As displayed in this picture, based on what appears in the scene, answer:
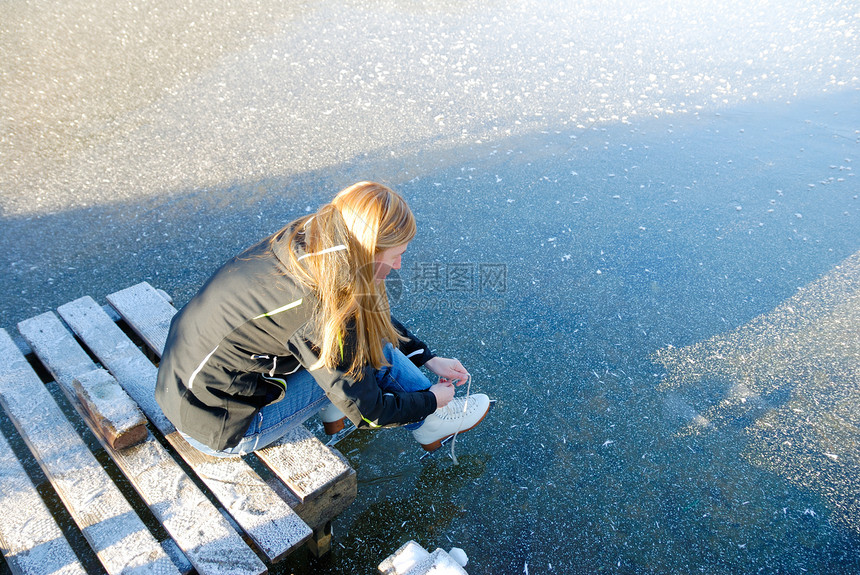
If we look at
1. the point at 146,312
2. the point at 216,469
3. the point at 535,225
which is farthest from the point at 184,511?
the point at 535,225

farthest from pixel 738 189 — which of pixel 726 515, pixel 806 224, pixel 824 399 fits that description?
pixel 726 515

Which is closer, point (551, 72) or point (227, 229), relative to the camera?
point (227, 229)

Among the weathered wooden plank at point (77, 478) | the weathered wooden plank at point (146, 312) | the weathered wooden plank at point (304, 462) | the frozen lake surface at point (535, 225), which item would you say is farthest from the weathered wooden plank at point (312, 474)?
the weathered wooden plank at point (146, 312)

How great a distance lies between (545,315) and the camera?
3357 millimetres

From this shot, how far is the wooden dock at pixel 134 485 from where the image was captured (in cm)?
176

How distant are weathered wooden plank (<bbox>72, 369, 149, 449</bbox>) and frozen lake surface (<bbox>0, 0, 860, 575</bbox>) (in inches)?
30.9

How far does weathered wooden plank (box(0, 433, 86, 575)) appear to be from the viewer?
1708mm

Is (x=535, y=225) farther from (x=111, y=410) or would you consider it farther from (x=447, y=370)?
(x=111, y=410)

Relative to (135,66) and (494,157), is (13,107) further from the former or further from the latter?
(494,157)

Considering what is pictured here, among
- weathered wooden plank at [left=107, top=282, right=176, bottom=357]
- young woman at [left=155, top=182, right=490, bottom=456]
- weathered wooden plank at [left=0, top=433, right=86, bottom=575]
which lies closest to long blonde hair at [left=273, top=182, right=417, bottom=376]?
young woman at [left=155, top=182, right=490, bottom=456]

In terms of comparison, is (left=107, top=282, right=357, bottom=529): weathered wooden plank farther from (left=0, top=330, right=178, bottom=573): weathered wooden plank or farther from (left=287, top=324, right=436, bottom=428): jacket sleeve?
(left=0, top=330, right=178, bottom=573): weathered wooden plank

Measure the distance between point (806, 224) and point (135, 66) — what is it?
613cm

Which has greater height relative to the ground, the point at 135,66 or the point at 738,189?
the point at 135,66

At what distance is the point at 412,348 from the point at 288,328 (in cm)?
81
